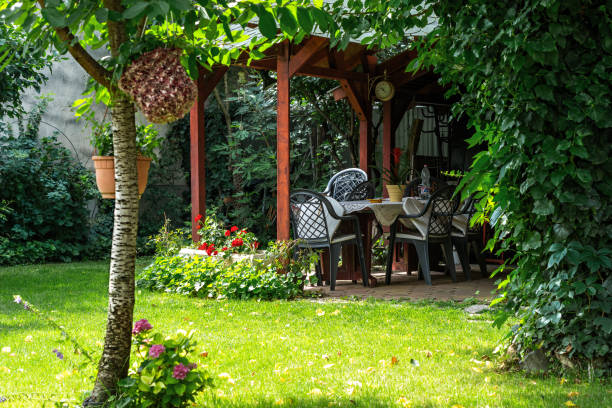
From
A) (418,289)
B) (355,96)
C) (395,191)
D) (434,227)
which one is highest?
(355,96)

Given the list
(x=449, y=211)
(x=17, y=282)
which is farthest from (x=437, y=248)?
(x=17, y=282)

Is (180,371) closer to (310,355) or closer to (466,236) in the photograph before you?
(310,355)

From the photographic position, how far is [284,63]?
18.4 feet

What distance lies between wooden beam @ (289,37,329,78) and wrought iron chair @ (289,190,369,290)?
114 centimetres

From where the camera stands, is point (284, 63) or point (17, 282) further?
point (17, 282)

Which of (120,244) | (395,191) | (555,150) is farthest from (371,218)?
(120,244)

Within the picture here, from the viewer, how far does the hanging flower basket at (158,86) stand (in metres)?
1.85

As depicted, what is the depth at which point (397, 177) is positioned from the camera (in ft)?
21.0

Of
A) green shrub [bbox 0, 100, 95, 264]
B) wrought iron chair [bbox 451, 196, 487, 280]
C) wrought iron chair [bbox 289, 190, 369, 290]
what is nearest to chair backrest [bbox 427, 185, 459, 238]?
wrought iron chair [bbox 451, 196, 487, 280]

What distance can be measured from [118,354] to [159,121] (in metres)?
0.80

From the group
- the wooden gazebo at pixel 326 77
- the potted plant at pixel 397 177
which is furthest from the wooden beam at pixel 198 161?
the potted plant at pixel 397 177

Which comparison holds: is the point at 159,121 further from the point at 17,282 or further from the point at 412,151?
the point at 412,151

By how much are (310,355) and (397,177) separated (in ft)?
11.8

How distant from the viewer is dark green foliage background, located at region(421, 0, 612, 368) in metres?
2.48
